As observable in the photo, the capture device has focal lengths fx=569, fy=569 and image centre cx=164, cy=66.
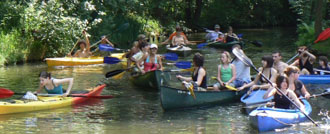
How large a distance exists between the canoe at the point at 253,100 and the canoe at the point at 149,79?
2.83 metres

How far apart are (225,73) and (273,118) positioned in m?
3.04

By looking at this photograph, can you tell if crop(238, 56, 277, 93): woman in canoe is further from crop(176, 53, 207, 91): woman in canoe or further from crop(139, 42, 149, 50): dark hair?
crop(139, 42, 149, 50): dark hair

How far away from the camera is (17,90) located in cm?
1438

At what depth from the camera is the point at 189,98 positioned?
1197 centimetres

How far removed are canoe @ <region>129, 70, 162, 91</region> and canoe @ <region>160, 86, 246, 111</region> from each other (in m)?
2.03

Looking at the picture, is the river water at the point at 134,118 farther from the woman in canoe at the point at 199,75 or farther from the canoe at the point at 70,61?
the canoe at the point at 70,61

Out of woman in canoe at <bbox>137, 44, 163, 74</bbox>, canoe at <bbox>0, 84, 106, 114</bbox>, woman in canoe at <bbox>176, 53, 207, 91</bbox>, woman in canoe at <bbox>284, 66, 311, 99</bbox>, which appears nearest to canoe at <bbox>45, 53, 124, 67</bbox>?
woman in canoe at <bbox>137, 44, 163, 74</bbox>

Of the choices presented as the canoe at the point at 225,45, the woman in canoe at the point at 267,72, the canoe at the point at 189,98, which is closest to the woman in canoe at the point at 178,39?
the canoe at the point at 225,45

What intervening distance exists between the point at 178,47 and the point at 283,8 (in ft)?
83.1

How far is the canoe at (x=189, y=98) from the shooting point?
11.6 meters

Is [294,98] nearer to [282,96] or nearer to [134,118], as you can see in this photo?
[282,96]

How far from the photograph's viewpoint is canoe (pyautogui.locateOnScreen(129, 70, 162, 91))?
1404 centimetres

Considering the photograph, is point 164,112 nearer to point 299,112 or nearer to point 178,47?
point 299,112

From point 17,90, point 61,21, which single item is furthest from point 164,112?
point 61,21
